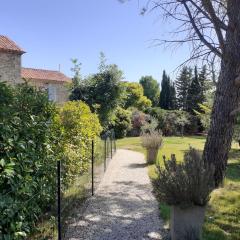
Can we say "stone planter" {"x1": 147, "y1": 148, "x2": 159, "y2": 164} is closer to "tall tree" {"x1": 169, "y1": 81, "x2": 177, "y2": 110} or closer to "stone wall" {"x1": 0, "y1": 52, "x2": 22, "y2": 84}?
"stone wall" {"x1": 0, "y1": 52, "x2": 22, "y2": 84}

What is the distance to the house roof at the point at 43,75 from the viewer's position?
42.8m

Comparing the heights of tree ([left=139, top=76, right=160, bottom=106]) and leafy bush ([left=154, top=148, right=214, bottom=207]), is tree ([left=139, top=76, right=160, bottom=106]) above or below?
above

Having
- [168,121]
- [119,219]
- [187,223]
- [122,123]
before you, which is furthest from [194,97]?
[187,223]

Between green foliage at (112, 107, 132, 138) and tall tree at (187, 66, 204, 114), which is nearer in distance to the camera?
green foliage at (112, 107, 132, 138)

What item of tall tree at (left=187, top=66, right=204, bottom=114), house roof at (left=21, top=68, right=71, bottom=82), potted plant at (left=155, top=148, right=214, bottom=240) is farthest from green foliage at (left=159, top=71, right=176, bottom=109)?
potted plant at (left=155, top=148, right=214, bottom=240)

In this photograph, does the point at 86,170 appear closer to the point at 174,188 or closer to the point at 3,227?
the point at 174,188

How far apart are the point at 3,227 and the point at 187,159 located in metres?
2.92

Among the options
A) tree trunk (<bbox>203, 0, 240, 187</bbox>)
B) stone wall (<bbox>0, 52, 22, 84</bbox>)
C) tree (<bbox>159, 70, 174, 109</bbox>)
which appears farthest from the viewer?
tree (<bbox>159, 70, 174, 109</bbox>)

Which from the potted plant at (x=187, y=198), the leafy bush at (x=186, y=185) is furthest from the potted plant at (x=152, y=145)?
the potted plant at (x=187, y=198)

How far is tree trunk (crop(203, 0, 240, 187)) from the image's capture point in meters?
9.18

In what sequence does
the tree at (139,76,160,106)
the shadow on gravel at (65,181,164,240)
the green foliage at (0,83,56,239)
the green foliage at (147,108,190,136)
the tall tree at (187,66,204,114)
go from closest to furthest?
the green foliage at (0,83,56,239)
the shadow on gravel at (65,181,164,240)
the green foliage at (147,108,190,136)
the tall tree at (187,66,204,114)
the tree at (139,76,160,106)

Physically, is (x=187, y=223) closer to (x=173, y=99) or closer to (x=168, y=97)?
(x=168, y=97)

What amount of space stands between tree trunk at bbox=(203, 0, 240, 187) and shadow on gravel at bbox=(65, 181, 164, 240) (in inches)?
83.0

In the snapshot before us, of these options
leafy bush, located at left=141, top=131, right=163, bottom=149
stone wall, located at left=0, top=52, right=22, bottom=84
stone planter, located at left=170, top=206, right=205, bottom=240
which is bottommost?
stone planter, located at left=170, top=206, right=205, bottom=240
